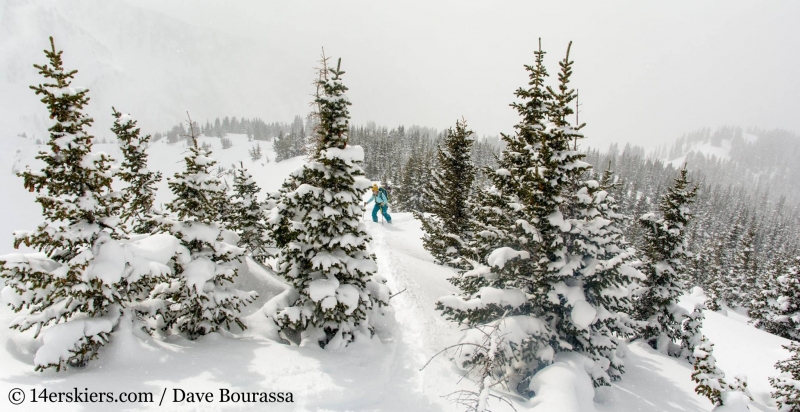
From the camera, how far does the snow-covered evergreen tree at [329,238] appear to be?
8.78 m

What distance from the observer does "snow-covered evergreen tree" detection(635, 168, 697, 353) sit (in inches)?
622

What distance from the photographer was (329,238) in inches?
355

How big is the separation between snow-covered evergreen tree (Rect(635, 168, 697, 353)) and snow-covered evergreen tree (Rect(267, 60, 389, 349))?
13.8 metres

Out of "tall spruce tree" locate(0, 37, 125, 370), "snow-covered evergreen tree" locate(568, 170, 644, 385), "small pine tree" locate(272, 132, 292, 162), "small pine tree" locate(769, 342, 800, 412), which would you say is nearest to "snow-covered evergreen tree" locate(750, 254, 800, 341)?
"small pine tree" locate(769, 342, 800, 412)

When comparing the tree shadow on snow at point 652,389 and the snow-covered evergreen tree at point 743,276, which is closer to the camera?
the tree shadow on snow at point 652,389

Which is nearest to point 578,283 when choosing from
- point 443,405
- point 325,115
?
point 443,405

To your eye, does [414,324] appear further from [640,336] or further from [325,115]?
[640,336]

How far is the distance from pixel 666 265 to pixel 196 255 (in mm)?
18474

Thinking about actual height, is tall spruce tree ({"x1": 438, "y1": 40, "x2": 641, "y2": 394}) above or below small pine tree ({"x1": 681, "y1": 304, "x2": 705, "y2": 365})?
above

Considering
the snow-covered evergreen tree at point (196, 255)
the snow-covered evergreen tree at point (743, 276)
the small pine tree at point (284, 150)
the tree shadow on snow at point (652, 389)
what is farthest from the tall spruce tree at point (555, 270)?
the small pine tree at point (284, 150)

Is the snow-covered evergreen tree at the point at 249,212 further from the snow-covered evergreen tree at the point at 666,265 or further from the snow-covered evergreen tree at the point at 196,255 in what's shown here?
the snow-covered evergreen tree at the point at 666,265

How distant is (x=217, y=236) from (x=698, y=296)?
59.6 feet

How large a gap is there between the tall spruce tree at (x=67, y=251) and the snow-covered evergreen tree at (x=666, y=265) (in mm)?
19065

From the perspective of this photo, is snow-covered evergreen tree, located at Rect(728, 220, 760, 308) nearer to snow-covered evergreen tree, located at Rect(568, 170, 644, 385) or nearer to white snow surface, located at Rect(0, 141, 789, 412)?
white snow surface, located at Rect(0, 141, 789, 412)
